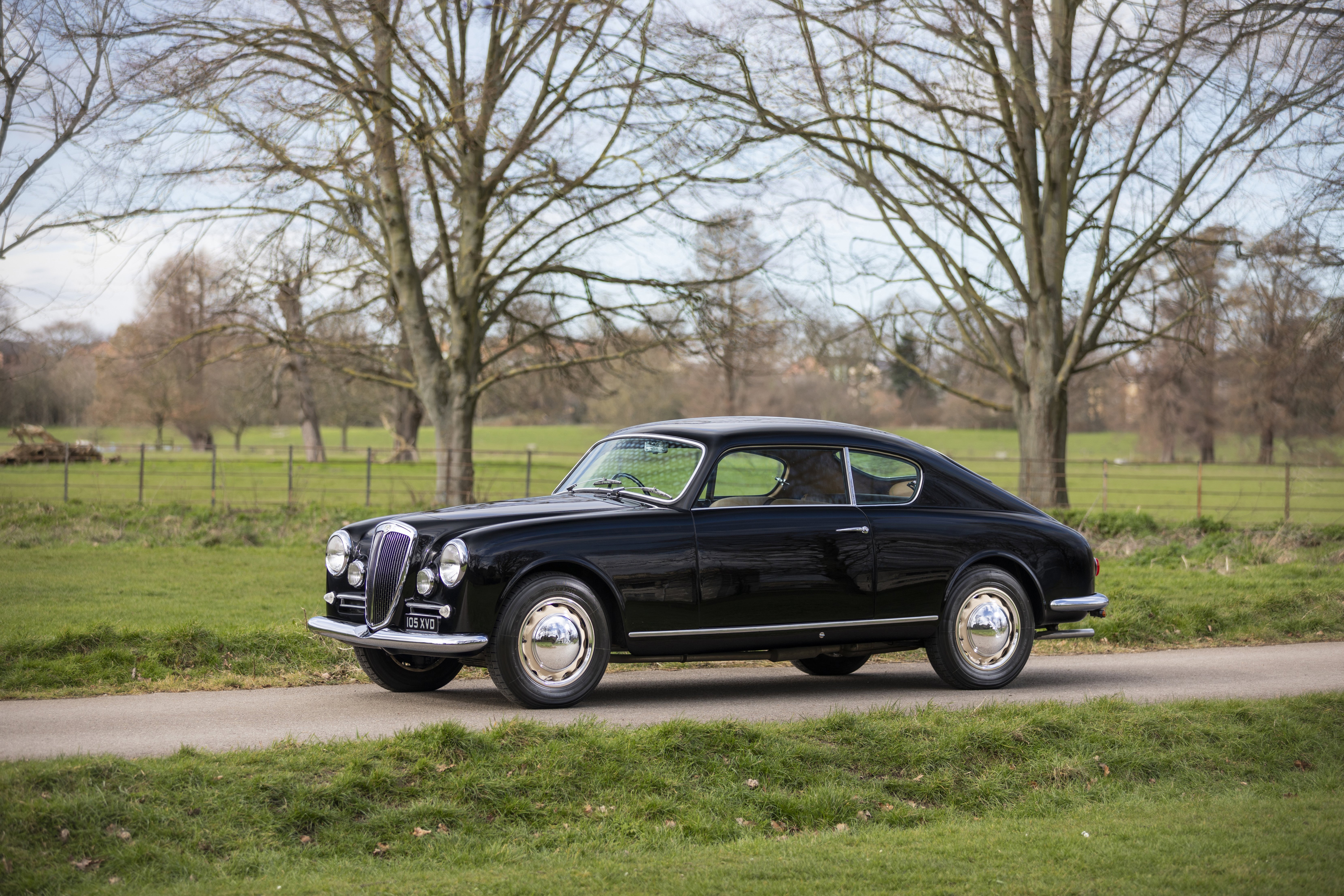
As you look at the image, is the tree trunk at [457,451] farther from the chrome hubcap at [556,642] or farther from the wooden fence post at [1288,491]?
the chrome hubcap at [556,642]

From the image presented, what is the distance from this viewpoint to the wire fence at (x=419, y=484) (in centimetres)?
2516

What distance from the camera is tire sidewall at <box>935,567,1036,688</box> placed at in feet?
28.4

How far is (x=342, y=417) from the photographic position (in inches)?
2945

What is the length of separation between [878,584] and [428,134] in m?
14.6

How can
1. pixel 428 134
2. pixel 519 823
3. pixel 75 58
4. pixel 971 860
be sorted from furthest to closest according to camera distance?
pixel 428 134 < pixel 75 58 < pixel 519 823 < pixel 971 860

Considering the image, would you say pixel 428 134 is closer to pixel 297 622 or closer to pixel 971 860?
pixel 297 622

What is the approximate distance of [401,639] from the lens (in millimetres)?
7367

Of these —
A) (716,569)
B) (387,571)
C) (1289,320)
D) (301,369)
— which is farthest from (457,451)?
(301,369)

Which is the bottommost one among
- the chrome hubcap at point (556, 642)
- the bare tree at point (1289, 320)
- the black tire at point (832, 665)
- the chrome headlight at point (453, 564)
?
the black tire at point (832, 665)

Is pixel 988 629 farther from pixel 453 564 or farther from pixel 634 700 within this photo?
pixel 453 564

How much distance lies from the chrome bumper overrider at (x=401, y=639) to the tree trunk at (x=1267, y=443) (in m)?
51.8

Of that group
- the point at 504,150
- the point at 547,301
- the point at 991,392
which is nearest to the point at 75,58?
the point at 504,150

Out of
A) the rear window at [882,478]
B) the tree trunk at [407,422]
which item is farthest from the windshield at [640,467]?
the tree trunk at [407,422]

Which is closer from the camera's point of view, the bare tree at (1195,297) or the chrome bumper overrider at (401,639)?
the chrome bumper overrider at (401,639)
